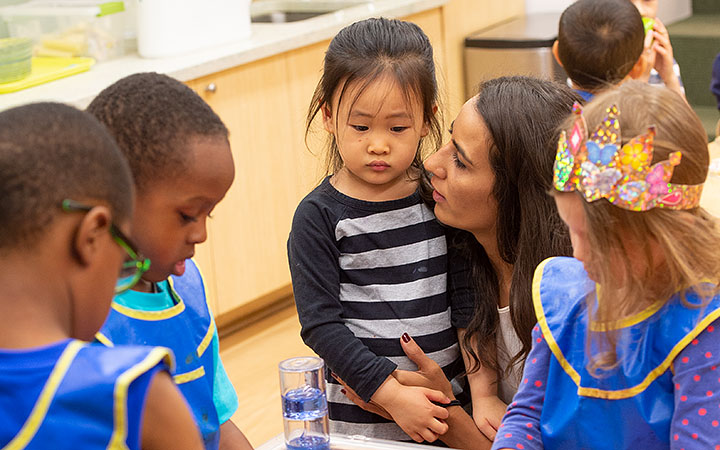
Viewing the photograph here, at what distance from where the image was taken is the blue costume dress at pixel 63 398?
71cm

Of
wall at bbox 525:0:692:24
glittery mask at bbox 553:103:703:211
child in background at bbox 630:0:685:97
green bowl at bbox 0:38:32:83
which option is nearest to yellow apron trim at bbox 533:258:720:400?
glittery mask at bbox 553:103:703:211

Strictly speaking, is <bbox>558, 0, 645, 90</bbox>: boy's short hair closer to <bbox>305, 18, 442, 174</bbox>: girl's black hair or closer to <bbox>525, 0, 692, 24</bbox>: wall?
<bbox>305, 18, 442, 174</bbox>: girl's black hair

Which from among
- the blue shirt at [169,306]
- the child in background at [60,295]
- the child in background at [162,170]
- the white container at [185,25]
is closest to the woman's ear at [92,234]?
the child in background at [60,295]

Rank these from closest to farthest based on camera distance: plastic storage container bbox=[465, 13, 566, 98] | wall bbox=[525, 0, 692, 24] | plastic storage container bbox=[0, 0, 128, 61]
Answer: plastic storage container bbox=[0, 0, 128, 61] → plastic storage container bbox=[465, 13, 566, 98] → wall bbox=[525, 0, 692, 24]

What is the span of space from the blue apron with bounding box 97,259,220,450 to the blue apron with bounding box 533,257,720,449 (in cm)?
41

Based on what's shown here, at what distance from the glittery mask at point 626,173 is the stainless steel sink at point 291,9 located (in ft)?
8.96

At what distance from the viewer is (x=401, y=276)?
1.52 meters

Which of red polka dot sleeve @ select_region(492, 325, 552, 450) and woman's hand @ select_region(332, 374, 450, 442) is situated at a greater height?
red polka dot sleeve @ select_region(492, 325, 552, 450)

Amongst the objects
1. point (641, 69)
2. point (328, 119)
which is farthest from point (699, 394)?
point (641, 69)

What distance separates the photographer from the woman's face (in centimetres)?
145

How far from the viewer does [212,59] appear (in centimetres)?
284

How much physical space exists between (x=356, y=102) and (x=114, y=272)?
0.79 m

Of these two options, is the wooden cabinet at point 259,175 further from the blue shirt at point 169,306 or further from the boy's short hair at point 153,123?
the boy's short hair at point 153,123

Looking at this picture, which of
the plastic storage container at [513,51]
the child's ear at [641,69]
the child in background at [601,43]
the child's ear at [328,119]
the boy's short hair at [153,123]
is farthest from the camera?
the plastic storage container at [513,51]
